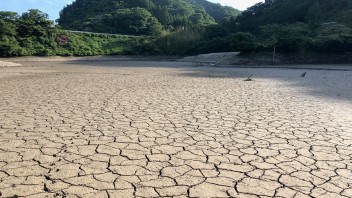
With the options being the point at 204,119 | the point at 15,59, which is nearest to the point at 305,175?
the point at 204,119

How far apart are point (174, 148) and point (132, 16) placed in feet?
198

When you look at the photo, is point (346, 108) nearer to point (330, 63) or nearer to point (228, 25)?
point (330, 63)

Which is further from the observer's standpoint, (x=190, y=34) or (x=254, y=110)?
(x=190, y=34)

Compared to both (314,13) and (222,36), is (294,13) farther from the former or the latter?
(222,36)

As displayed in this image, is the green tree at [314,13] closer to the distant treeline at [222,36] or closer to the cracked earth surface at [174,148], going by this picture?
the distant treeline at [222,36]

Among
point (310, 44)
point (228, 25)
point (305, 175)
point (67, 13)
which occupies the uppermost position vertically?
point (67, 13)

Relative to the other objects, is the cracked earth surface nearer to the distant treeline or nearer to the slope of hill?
the distant treeline

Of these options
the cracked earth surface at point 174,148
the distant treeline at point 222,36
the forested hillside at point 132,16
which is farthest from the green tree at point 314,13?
the cracked earth surface at point 174,148

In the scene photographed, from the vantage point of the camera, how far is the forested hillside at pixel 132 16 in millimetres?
59281

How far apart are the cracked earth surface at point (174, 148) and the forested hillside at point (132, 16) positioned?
39.7m

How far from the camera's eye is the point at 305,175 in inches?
136

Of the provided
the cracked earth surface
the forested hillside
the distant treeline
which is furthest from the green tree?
the cracked earth surface

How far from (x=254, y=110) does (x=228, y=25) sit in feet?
133

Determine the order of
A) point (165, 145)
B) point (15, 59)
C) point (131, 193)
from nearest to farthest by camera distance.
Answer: point (131, 193) < point (165, 145) < point (15, 59)
